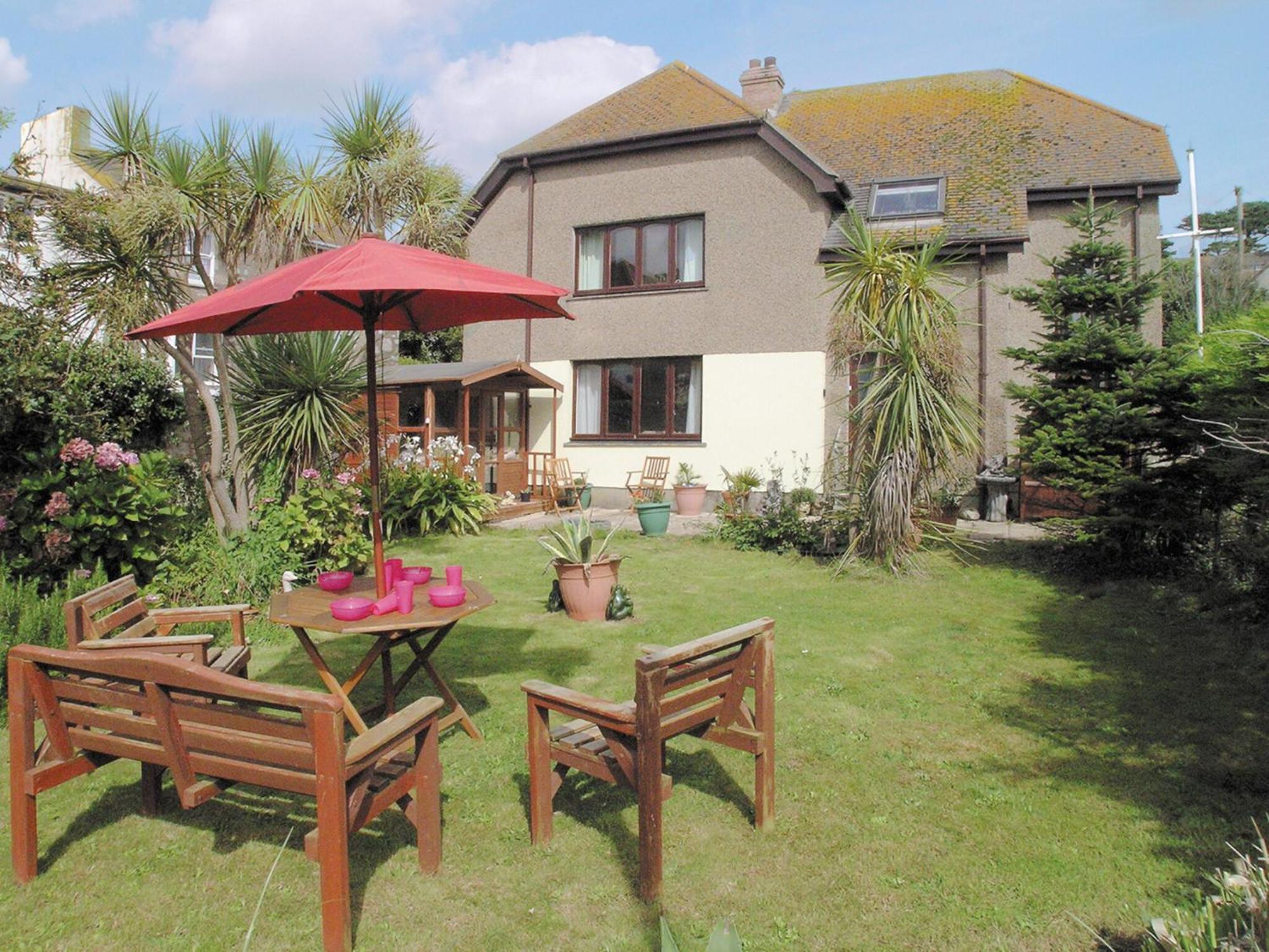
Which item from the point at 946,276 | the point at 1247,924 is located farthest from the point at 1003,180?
the point at 1247,924

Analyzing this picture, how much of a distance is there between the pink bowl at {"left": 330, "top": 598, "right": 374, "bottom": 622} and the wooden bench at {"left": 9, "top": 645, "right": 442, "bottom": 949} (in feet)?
2.49

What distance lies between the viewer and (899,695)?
5137mm

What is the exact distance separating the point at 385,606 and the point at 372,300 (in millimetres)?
1628

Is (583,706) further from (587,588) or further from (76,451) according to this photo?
(76,451)

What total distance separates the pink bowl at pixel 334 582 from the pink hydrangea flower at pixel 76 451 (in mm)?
2761

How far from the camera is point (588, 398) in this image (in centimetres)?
1688

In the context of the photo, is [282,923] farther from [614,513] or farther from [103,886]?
[614,513]

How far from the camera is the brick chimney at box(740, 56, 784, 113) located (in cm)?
1898

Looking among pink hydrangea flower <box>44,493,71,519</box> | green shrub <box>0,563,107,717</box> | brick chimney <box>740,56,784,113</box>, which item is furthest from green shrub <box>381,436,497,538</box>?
brick chimney <box>740,56,784,113</box>

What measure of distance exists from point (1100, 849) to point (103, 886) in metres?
3.69

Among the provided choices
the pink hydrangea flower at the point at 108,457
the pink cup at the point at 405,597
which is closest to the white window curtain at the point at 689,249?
the pink hydrangea flower at the point at 108,457

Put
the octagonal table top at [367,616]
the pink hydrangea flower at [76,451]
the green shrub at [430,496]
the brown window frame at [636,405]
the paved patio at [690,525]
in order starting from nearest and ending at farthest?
the octagonal table top at [367,616] < the pink hydrangea flower at [76,451] < the paved patio at [690,525] < the green shrub at [430,496] < the brown window frame at [636,405]

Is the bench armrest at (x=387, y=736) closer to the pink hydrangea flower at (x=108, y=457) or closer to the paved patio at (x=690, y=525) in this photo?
the pink hydrangea flower at (x=108, y=457)

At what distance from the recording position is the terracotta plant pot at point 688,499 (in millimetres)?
14867
